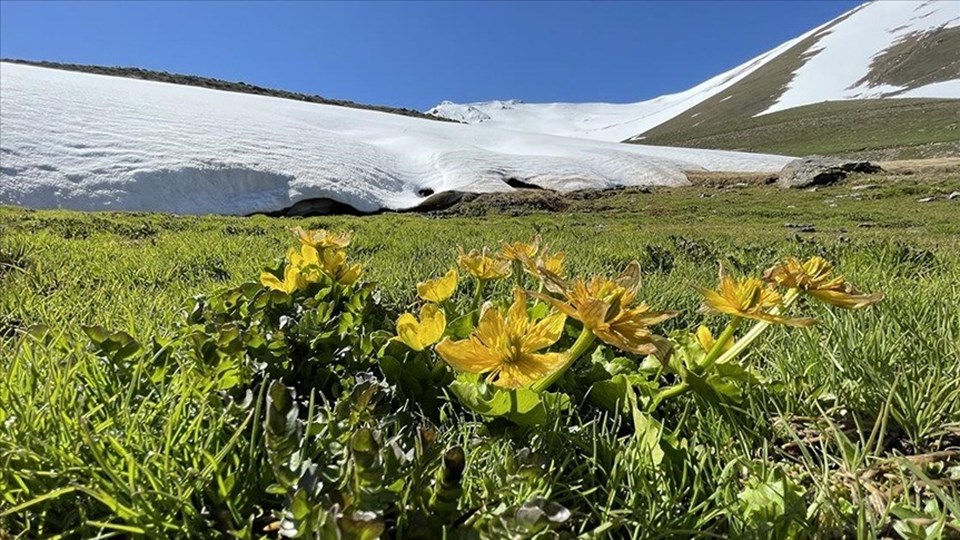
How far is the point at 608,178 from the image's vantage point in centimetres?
2330

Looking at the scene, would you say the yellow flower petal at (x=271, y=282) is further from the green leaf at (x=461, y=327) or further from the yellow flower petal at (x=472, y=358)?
the yellow flower petal at (x=472, y=358)

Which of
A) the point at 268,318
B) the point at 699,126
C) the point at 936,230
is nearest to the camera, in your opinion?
the point at 268,318

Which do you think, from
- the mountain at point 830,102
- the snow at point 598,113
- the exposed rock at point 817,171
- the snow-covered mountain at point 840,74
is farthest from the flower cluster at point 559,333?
the snow at point 598,113

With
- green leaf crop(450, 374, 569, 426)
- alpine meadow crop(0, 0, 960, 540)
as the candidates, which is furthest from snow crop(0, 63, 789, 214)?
green leaf crop(450, 374, 569, 426)

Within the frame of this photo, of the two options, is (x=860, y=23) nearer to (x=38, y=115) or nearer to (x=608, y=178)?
(x=608, y=178)

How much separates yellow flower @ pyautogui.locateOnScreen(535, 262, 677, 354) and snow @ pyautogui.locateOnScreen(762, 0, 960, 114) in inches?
2927

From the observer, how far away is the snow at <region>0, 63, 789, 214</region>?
1512 cm

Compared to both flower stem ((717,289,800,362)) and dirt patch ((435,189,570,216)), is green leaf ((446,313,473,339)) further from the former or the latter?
dirt patch ((435,189,570,216))

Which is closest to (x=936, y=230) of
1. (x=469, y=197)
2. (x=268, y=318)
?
(x=268, y=318)

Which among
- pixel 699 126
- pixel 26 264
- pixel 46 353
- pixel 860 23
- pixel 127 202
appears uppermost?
pixel 860 23

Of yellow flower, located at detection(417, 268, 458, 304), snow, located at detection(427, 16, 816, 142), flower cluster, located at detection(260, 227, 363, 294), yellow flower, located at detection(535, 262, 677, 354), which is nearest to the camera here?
yellow flower, located at detection(535, 262, 677, 354)

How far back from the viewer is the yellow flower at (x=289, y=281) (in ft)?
4.84

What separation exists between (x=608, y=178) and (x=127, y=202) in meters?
17.0

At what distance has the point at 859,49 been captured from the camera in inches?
3226
